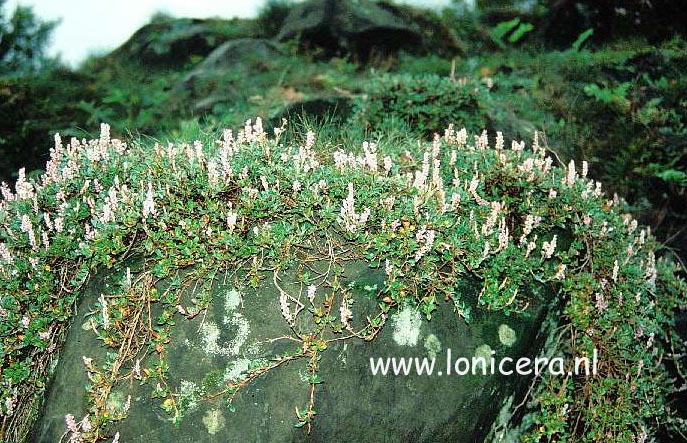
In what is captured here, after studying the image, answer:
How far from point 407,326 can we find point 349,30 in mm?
9685

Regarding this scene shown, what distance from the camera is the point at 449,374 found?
Answer: 139 inches

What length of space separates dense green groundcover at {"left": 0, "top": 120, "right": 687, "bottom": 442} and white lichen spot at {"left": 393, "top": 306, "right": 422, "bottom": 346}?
0.05m

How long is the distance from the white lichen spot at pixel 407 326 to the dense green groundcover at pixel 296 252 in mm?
52

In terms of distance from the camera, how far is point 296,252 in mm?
3566

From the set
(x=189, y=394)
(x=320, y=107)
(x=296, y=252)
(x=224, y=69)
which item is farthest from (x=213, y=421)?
(x=224, y=69)

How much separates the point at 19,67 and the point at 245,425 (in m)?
7.80

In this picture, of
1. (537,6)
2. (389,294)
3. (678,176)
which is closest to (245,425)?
(389,294)

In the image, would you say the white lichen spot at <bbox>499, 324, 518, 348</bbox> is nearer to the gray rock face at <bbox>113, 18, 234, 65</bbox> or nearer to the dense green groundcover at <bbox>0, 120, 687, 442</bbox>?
the dense green groundcover at <bbox>0, 120, 687, 442</bbox>

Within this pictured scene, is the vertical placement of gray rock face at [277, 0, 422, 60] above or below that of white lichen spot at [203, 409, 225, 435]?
above

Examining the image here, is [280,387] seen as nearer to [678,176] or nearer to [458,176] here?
[458,176]

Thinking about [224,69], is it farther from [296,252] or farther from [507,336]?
[507,336]

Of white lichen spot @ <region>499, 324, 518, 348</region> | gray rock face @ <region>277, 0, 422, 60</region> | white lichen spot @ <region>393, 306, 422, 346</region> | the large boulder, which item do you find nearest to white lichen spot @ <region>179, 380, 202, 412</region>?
white lichen spot @ <region>393, 306, 422, 346</region>

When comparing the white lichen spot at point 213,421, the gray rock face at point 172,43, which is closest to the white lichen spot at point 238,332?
the white lichen spot at point 213,421

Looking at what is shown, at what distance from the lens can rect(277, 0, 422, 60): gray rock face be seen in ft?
39.9
